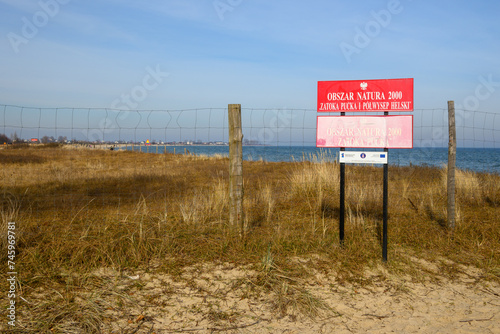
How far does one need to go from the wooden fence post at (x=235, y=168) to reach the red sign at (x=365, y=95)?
124 centimetres

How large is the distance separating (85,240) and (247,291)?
7.96 feet

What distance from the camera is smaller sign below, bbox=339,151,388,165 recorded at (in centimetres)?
482

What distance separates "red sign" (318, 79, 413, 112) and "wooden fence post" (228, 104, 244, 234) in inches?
48.7

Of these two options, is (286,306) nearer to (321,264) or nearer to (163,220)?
(321,264)

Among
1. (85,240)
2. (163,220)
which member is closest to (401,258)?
(163,220)

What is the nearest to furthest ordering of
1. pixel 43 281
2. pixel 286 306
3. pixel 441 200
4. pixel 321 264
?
pixel 286 306 < pixel 43 281 < pixel 321 264 < pixel 441 200

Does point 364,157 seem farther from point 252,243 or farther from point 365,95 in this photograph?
point 252,243

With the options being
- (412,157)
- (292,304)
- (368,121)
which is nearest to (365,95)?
(368,121)

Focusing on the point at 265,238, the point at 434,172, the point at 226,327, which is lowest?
the point at 226,327

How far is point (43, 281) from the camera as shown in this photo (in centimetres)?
408

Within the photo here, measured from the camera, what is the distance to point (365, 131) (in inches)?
195

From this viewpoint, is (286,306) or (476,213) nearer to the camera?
(286,306)

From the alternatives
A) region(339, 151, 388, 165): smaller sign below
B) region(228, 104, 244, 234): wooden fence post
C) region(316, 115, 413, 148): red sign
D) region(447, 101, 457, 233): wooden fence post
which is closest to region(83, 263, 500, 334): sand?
region(228, 104, 244, 234): wooden fence post

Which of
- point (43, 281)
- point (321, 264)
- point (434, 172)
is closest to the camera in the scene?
point (43, 281)
